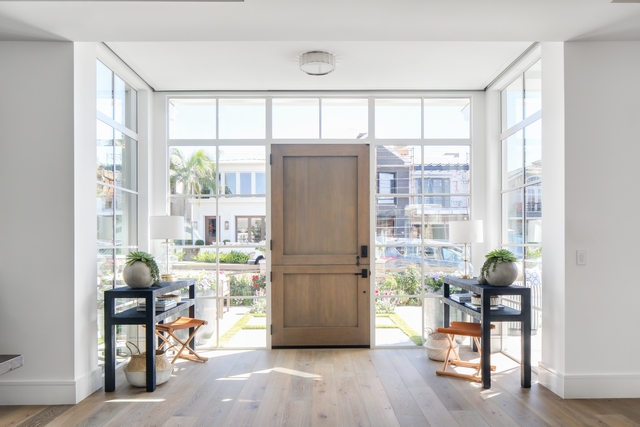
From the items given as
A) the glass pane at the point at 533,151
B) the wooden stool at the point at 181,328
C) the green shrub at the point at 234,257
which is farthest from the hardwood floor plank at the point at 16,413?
the glass pane at the point at 533,151

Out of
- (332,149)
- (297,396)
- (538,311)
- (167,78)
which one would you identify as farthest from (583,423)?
(167,78)

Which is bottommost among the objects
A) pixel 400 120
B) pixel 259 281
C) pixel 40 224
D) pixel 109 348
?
pixel 109 348

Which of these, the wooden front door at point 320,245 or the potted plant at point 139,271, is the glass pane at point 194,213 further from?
the potted plant at point 139,271

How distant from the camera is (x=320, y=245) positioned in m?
5.43

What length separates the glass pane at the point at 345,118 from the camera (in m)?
5.48

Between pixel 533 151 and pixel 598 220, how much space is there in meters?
1.00

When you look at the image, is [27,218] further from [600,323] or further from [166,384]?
[600,323]

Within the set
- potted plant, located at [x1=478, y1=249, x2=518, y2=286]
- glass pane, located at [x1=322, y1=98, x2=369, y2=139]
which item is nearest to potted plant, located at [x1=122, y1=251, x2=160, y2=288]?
glass pane, located at [x1=322, y1=98, x2=369, y2=139]

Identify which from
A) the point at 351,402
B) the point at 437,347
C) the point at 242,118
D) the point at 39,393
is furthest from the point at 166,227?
the point at 437,347

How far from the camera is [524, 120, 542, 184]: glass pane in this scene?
4.32m

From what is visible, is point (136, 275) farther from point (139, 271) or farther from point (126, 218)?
point (126, 218)

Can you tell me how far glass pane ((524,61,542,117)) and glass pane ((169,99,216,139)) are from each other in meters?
3.21

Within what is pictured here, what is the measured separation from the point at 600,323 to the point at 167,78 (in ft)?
14.5

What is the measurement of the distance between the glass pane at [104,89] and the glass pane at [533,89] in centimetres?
379
